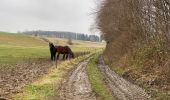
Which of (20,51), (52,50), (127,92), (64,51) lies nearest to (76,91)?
(127,92)

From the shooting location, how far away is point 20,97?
1789 cm

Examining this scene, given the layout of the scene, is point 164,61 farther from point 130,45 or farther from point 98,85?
point 130,45

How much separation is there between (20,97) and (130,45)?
23.9m

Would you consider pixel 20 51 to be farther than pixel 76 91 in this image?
Yes

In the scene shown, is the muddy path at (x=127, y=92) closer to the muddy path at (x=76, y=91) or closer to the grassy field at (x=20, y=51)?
the muddy path at (x=76, y=91)

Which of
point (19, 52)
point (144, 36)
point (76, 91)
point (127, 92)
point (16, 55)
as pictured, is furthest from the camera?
point (19, 52)

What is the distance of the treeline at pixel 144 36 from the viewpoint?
27453 millimetres

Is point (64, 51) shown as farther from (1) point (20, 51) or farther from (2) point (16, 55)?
(1) point (20, 51)

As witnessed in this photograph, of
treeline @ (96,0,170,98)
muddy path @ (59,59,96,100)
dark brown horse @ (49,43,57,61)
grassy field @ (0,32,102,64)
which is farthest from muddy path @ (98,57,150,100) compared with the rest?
dark brown horse @ (49,43,57,61)

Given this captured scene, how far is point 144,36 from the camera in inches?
1484

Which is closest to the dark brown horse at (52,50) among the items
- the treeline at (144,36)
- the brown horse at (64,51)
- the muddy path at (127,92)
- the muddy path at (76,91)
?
the brown horse at (64,51)

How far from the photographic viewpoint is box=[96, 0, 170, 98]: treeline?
90.1 feet

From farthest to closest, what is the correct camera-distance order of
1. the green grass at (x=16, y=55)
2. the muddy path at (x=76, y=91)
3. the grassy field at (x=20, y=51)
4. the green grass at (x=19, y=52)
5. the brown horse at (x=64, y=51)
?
the brown horse at (x=64, y=51) → the grassy field at (x=20, y=51) → the green grass at (x=19, y=52) → the green grass at (x=16, y=55) → the muddy path at (x=76, y=91)

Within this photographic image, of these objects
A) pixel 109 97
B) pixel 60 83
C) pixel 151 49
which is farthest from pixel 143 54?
pixel 109 97
